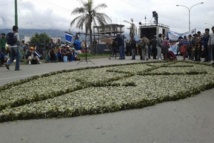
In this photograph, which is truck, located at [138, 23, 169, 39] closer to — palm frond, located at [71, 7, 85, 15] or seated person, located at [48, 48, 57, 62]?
palm frond, located at [71, 7, 85, 15]

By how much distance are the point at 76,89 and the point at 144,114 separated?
2.75m

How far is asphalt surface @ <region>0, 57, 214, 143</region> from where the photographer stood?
434 centimetres

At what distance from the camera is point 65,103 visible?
246 inches

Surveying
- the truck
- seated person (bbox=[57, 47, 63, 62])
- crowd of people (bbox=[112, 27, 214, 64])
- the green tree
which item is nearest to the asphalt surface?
crowd of people (bbox=[112, 27, 214, 64])

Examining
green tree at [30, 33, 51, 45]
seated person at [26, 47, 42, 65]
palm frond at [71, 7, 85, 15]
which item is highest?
palm frond at [71, 7, 85, 15]

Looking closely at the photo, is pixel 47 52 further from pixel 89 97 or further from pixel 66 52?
pixel 89 97

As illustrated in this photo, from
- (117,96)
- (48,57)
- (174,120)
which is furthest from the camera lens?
(48,57)

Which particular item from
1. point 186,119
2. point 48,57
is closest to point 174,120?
point 186,119

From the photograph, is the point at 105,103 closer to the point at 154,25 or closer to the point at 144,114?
the point at 144,114

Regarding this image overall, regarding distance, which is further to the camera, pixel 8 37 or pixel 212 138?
pixel 8 37

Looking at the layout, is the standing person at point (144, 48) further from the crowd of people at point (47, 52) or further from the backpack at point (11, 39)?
the backpack at point (11, 39)

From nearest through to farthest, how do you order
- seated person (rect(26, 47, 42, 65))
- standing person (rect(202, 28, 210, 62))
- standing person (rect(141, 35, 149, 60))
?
1. standing person (rect(202, 28, 210, 62))
2. seated person (rect(26, 47, 42, 65))
3. standing person (rect(141, 35, 149, 60))

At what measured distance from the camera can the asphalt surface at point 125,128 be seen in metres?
4.34

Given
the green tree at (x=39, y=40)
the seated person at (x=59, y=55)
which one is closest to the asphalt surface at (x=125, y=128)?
the seated person at (x=59, y=55)
